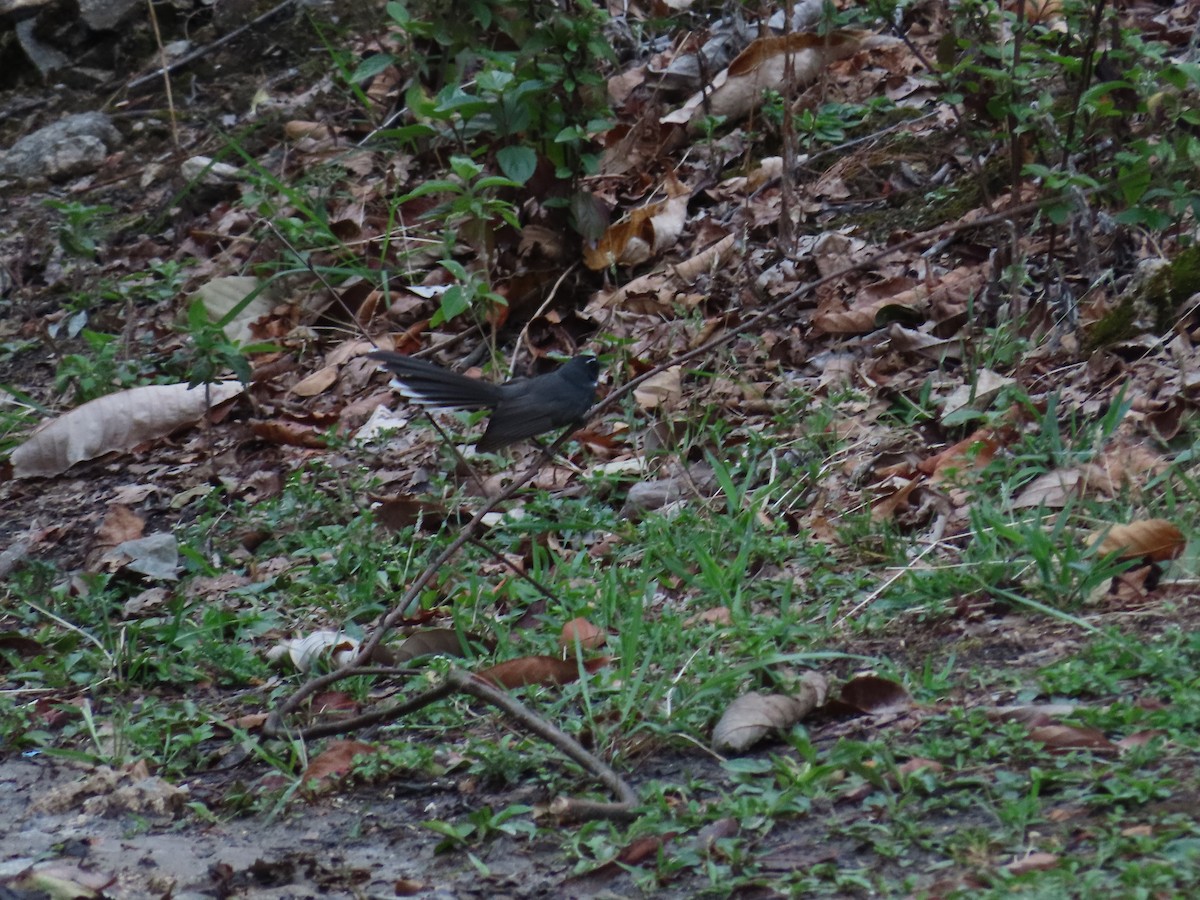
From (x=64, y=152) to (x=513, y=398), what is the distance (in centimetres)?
570

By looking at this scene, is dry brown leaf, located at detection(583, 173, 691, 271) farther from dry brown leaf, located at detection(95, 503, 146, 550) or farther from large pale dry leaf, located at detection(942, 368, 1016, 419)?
dry brown leaf, located at detection(95, 503, 146, 550)

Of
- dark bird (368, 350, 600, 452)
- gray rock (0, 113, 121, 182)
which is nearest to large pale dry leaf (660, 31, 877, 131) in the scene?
dark bird (368, 350, 600, 452)

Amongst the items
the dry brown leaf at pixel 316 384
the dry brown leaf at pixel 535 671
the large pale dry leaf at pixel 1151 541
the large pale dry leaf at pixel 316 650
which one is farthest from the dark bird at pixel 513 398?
the large pale dry leaf at pixel 1151 541

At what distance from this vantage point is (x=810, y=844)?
2.63 meters

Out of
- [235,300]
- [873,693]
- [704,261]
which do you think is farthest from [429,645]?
[235,300]

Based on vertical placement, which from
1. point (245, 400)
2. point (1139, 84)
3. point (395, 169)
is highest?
point (1139, 84)

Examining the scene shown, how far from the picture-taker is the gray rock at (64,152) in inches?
364

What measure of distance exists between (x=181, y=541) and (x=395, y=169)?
118 inches

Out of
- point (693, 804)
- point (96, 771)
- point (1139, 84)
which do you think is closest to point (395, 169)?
point (1139, 84)

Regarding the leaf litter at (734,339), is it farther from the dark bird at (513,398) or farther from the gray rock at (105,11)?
Result: the gray rock at (105,11)

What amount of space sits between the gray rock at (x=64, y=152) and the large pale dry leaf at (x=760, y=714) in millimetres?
7596

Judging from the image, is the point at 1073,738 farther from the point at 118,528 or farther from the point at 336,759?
the point at 118,528

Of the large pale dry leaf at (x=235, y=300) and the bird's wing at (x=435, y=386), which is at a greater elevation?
the bird's wing at (x=435, y=386)

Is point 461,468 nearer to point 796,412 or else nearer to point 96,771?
point 796,412
